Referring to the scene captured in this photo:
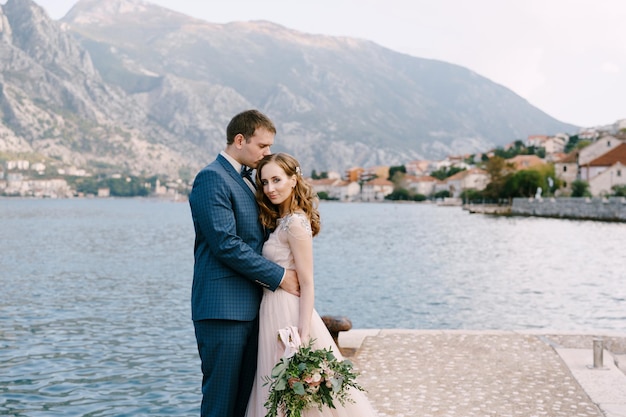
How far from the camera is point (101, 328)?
56.9ft

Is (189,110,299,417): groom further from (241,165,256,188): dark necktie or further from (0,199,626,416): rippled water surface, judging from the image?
(0,199,626,416): rippled water surface

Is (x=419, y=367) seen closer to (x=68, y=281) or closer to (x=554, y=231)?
(x=68, y=281)

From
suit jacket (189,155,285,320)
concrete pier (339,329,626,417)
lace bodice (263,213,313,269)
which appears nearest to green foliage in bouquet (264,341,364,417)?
suit jacket (189,155,285,320)

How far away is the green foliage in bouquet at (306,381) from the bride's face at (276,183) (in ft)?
3.09

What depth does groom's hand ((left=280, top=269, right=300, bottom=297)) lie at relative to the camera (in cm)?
468

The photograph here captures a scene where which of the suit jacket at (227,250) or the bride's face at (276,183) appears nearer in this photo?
the suit jacket at (227,250)

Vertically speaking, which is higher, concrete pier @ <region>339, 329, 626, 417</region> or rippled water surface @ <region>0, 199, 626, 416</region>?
concrete pier @ <region>339, 329, 626, 417</region>

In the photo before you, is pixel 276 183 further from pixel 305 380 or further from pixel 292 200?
pixel 305 380

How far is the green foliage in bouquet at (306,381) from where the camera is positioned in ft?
14.6

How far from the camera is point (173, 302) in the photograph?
2275cm

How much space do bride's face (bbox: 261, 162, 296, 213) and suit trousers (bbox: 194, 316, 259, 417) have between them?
81cm

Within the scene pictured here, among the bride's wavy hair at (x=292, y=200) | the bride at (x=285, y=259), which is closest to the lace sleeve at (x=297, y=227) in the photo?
the bride at (x=285, y=259)

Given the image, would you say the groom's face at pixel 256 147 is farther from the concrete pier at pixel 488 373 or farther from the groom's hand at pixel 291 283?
the concrete pier at pixel 488 373

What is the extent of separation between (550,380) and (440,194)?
183309mm
